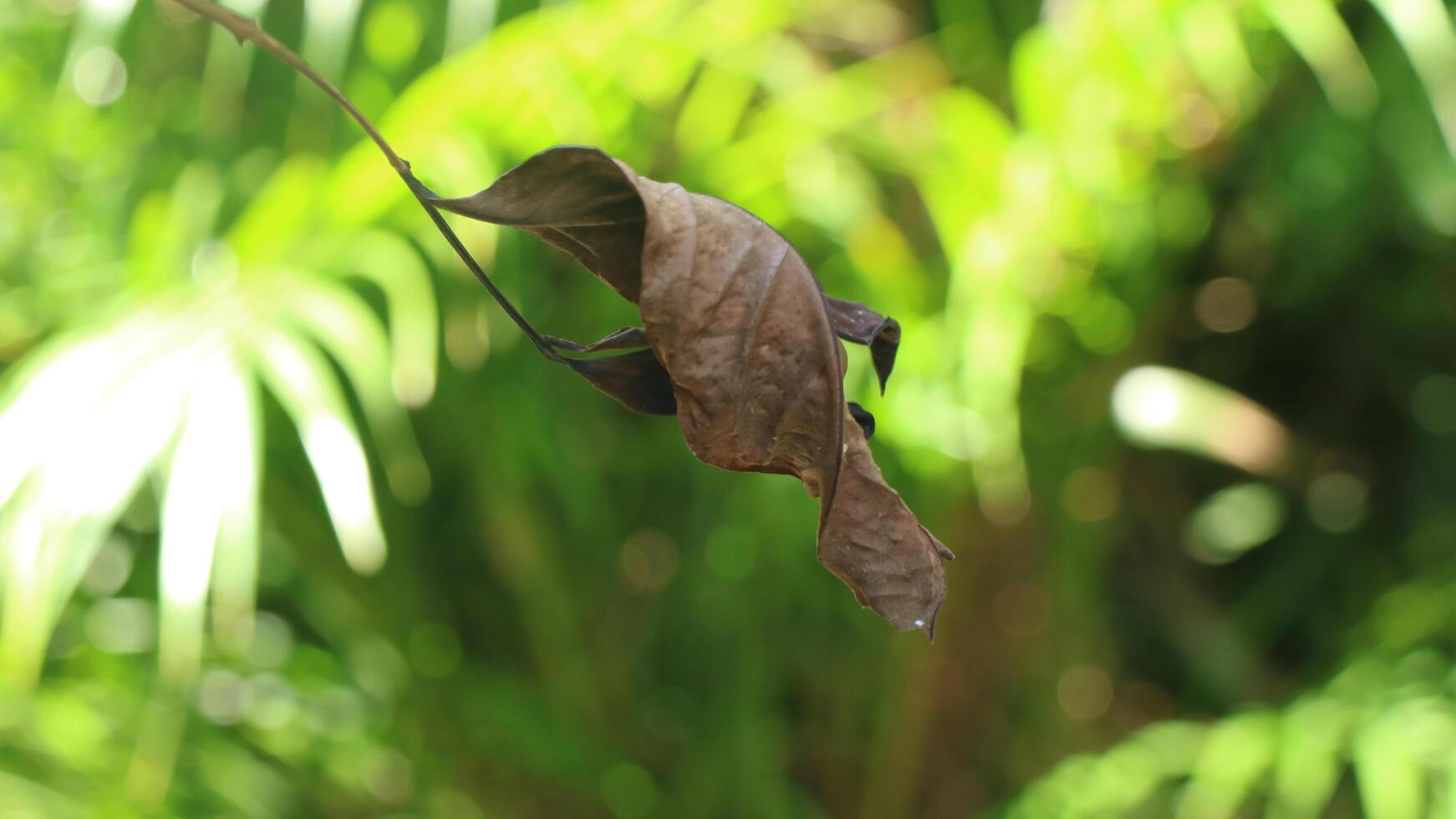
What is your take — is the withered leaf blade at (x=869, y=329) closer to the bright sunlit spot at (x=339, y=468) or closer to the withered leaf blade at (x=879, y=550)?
the withered leaf blade at (x=879, y=550)

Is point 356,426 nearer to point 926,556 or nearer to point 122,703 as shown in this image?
point 122,703

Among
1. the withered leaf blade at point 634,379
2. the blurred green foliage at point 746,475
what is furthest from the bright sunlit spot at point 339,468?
the withered leaf blade at point 634,379

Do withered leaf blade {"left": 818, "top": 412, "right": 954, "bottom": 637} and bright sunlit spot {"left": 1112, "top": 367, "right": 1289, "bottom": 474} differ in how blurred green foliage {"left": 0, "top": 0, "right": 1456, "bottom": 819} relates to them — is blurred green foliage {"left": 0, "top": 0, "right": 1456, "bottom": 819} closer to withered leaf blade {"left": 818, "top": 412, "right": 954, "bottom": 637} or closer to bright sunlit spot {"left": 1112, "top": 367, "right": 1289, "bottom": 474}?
bright sunlit spot {"left": 1112, "top": 367, "right": 1289, "bottom": 474}

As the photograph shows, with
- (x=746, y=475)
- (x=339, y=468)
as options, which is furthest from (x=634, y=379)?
(x=746, y=475)

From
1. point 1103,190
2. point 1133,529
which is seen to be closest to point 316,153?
point 1103,190

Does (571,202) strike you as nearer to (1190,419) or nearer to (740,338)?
(740,338)
